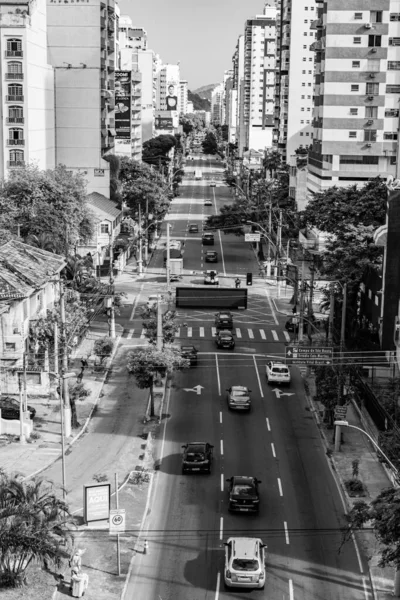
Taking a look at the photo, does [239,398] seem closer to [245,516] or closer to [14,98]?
[245,516]

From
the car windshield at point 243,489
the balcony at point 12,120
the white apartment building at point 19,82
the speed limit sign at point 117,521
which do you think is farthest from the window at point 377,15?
the speed limit sign at point 117,521

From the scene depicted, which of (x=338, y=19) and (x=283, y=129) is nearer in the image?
(x=338, y=19)

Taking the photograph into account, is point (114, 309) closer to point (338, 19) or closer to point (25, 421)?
point (25, 421)

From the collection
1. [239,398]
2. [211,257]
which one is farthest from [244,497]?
[211,257]

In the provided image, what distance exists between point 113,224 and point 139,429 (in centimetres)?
7117

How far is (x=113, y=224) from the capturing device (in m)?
128

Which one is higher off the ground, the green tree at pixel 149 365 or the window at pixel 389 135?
the window at pixel 389 135

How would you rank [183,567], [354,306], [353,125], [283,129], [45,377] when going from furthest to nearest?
[283,129] → [353,125] → [354,306] → [45,377] → [183,567]

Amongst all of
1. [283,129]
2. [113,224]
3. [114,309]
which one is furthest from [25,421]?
[283,129]

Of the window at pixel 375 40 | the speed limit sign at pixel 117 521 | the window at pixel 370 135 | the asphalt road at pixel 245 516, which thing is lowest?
the asphalt road at pixel 245 516

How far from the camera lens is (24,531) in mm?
37031

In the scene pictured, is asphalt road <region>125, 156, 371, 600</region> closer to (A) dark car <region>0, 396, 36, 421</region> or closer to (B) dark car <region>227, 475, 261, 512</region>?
(B) dark car <region>227, 475, 261, 512</region>

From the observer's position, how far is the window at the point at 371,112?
119938 millimetres

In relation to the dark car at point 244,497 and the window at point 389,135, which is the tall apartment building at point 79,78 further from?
the dark car at point 244,497
